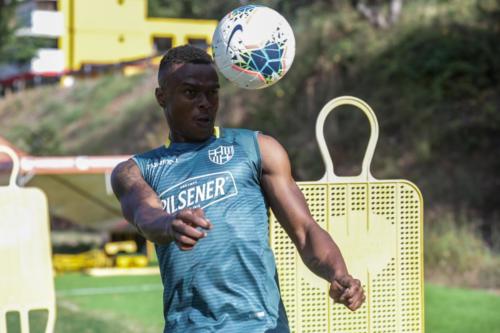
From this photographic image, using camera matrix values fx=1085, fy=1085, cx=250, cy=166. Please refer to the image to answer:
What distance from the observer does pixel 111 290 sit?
1680 centimetres

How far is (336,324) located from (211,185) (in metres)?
1.93

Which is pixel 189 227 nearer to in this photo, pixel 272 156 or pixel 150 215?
pixel 150 215

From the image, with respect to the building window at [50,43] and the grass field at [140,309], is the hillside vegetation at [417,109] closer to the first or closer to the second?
the grass field at [140,309]

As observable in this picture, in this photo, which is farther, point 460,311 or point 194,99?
point 460,311

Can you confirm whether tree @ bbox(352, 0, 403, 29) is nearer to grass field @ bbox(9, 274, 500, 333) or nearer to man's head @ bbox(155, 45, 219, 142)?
grass field @ bbox(9, 274, 500, 333)

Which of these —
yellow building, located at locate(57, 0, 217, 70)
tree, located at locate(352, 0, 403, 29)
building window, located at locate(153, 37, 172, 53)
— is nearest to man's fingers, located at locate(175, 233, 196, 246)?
tree, located at locate(352, 0, 403, 29)

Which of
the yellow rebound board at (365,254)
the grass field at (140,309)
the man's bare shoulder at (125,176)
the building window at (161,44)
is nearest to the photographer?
the man's bare shoulder at (125,176)

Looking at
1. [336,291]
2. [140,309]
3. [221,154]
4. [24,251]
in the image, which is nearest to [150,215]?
[221,154]

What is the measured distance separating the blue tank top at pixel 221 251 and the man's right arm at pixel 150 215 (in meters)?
0.08

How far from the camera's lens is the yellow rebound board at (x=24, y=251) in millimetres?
6551

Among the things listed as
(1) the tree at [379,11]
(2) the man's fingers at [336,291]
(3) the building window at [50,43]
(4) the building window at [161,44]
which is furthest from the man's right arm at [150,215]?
(4) the building window at [161,44]

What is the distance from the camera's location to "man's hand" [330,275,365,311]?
11.9 feet

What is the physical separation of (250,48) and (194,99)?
93 centimetres

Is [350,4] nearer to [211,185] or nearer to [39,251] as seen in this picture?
→ [39,251]
